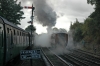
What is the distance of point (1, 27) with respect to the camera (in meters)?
10.8

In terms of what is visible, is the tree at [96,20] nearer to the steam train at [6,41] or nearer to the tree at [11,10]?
the tree at [11,10]

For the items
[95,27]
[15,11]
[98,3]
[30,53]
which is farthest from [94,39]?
[30,53]

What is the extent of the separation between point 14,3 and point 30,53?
3903 centimetres

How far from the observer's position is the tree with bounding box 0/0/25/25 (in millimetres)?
46600

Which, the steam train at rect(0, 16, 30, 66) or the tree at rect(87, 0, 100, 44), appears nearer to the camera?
the steam train at rect(0, 16, 30, 66)

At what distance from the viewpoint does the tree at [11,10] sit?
46.6 m

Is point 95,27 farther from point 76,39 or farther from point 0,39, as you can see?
point 0,39

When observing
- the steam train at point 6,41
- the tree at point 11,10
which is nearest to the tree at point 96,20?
the tree at point 11,10

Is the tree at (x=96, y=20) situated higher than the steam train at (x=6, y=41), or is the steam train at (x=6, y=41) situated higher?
the tree at (x=96, y=20)

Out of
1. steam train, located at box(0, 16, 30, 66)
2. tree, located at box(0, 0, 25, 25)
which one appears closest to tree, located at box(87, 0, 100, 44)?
tree, located at box(0, 0, 25, 25)

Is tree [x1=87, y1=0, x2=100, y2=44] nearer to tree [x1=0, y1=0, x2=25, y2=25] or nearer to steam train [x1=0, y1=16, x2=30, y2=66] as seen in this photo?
tree [x1=0, y1=0, x2=25, y2=25]

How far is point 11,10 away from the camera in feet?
156

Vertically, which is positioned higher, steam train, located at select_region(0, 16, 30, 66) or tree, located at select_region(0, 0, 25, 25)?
tree, located at select_region(0, 0, 25, 25)

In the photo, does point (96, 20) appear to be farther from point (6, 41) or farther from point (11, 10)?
point (6, 41)
